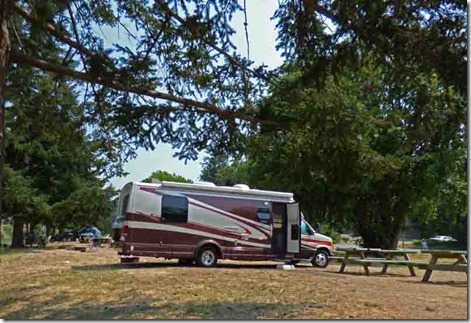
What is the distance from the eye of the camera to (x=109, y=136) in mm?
10305

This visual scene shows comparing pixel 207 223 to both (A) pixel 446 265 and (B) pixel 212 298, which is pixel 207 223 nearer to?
(A) pixel 446 265

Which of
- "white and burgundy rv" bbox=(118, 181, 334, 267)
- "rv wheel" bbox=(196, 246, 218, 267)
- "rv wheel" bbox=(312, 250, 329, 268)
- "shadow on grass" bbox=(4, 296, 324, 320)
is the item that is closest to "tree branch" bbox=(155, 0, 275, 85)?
"shadow on grass" bbox=(4, 296, 324, 320)

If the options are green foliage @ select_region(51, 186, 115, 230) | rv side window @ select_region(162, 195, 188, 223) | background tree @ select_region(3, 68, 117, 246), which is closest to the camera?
rv side window @ select_region(162, 195, 188, 223)

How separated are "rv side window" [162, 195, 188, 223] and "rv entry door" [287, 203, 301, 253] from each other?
12.2 ft

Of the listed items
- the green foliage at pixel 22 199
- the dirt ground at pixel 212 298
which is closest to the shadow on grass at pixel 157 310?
the dirt ground at pixel 212 298

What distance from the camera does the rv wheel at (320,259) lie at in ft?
65.2

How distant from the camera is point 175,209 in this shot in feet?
55.7

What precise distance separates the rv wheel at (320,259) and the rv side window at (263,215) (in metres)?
2.84

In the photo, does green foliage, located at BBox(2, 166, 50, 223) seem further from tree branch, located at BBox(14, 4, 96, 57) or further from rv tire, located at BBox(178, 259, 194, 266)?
tree branch, located at BBox(14, 4, 96, 57)

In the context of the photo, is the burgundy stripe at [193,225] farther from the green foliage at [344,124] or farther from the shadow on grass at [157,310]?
the shadow on grass at [157,310]

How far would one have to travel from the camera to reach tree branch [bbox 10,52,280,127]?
26.3 ft

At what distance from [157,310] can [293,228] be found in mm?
10819

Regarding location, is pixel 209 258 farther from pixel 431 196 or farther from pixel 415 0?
pixel 431 196

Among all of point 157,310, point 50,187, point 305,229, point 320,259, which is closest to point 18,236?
point 50,187
